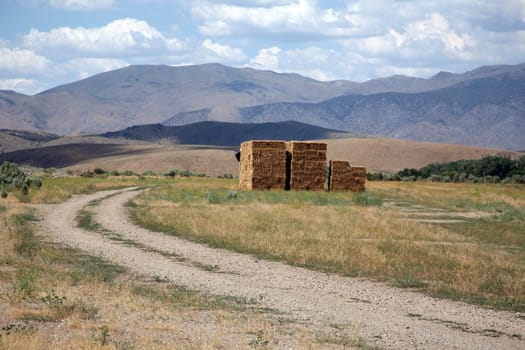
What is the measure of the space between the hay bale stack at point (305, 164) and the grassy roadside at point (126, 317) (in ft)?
84.2

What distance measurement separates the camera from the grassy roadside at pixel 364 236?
1527 centimetres

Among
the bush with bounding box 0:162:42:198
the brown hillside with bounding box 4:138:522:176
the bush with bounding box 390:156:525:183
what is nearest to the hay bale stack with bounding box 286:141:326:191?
the bush with bounding box 0:162:42:198

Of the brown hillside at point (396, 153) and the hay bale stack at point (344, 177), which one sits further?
the brown hillside at point (396, 153)

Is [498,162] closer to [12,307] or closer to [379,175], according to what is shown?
[379,175]

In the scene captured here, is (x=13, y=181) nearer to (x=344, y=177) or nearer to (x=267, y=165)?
(x=267, y=165)

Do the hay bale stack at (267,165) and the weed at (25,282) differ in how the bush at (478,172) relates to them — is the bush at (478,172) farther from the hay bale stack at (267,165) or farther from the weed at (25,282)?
the weed at (25,282)

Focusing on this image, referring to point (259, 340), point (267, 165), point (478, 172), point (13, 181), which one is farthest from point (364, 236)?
point (478, 172)

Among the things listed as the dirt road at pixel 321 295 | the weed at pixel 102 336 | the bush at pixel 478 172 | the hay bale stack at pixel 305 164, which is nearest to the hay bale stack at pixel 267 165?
the hay bale stack at pixel 305 164

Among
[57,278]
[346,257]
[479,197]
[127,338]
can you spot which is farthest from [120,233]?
[479,197]

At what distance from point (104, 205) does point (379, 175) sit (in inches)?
1627

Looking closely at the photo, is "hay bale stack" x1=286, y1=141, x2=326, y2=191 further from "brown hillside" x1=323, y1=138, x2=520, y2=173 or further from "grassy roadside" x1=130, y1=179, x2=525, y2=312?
"brown hillside" x1=323, y1=138, x2=520, y2=173

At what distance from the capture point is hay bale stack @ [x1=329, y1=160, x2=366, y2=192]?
1633 inches

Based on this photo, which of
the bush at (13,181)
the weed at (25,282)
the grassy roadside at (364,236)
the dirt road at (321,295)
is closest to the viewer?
the dirt road at (321,295)

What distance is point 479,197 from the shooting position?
139 feet
